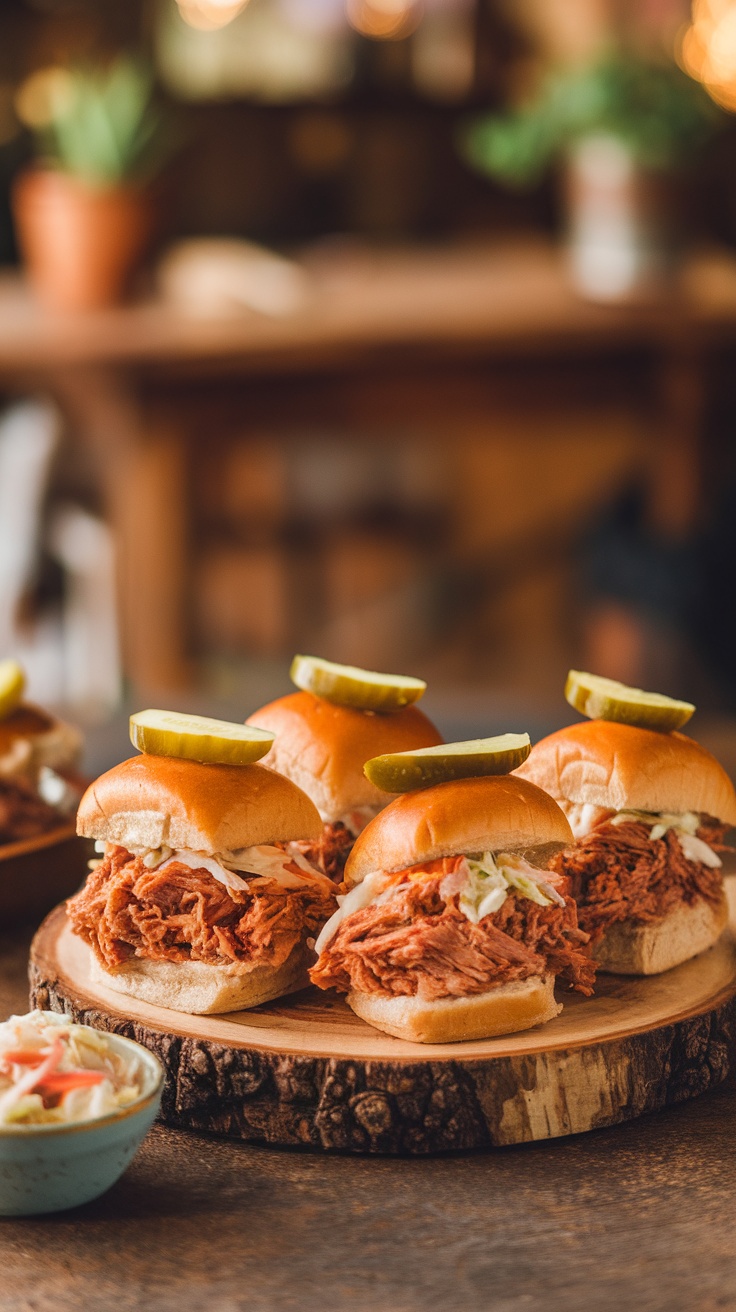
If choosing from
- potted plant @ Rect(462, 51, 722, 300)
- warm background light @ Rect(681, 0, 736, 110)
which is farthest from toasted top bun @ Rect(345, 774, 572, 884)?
warm background light @ Rect(681, 0, 736, 110)

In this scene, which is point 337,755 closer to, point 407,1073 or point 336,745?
point 336,745

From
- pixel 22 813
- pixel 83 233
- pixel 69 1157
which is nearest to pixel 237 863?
pixel 69 1157

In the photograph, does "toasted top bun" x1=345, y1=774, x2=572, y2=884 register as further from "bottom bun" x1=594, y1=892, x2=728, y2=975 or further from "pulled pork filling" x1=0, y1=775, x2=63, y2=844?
"pulled pork filling" x1=0, y1=775, x2=63, y2=844

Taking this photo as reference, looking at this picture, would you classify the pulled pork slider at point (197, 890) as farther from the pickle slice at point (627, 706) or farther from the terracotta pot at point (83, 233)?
the terracotta pot at point (83, 233)

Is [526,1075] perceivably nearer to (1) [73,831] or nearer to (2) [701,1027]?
(2) [701,1027]

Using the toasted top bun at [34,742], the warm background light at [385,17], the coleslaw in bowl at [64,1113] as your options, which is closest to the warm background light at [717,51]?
the warm background light at [385,17]

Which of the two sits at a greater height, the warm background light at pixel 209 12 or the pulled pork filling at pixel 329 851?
the warm background light at pixel 209 12
